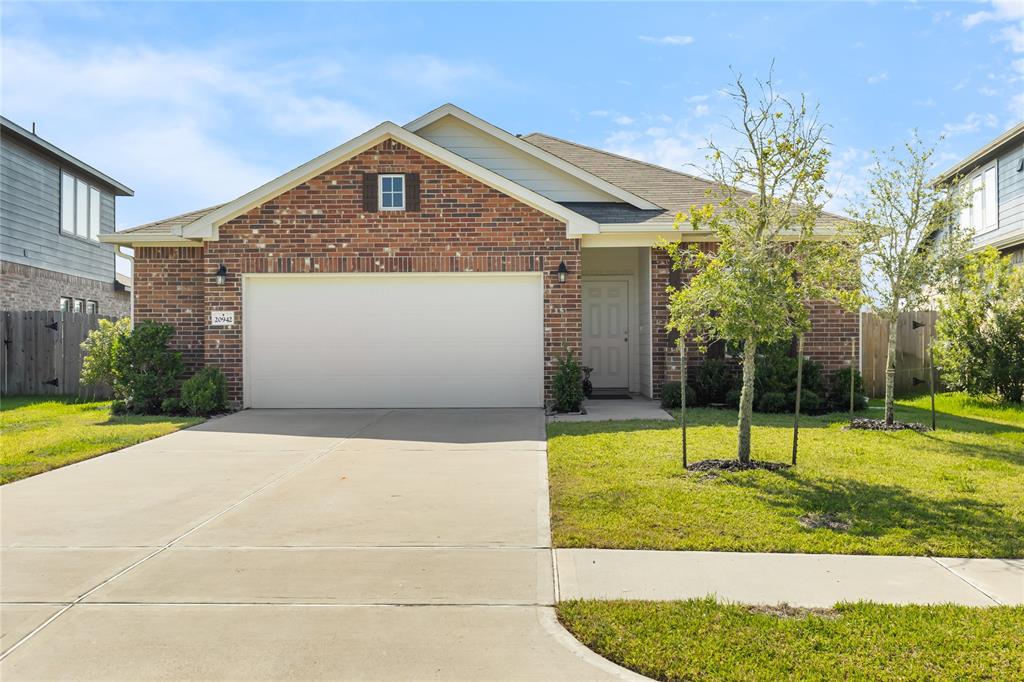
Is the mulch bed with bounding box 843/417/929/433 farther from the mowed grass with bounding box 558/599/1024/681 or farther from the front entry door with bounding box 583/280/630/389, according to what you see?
the mowed grass with bounding box 558/599/1024/681

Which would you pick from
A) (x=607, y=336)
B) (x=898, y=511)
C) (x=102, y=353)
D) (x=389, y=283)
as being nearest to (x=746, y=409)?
(x=898, y=511)

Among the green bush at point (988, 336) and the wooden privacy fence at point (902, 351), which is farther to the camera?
the wooden privacy fence at point (902, 351)

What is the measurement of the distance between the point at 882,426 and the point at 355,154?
9.14m

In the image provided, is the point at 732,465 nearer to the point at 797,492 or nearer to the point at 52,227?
the point at 797,492

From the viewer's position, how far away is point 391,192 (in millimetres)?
13031

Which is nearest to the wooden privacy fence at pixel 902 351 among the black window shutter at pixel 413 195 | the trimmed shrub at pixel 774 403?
the trimmed shrub at pixel 774 403

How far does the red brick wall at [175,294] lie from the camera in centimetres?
1348

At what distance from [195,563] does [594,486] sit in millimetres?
3420

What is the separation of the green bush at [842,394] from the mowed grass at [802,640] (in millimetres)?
9286

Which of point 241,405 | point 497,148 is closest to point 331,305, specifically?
point 241,405

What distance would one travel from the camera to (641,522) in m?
5.85

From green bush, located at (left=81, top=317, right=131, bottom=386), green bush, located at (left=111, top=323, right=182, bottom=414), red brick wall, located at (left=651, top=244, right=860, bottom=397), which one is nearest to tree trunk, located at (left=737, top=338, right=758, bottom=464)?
red brick wall, located at (left=651, top=244, right=860, bottom=397)

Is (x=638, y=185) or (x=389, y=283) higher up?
(x=638, y=185)

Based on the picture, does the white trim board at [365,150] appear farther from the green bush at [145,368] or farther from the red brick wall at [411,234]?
the green bush at [145,368]
